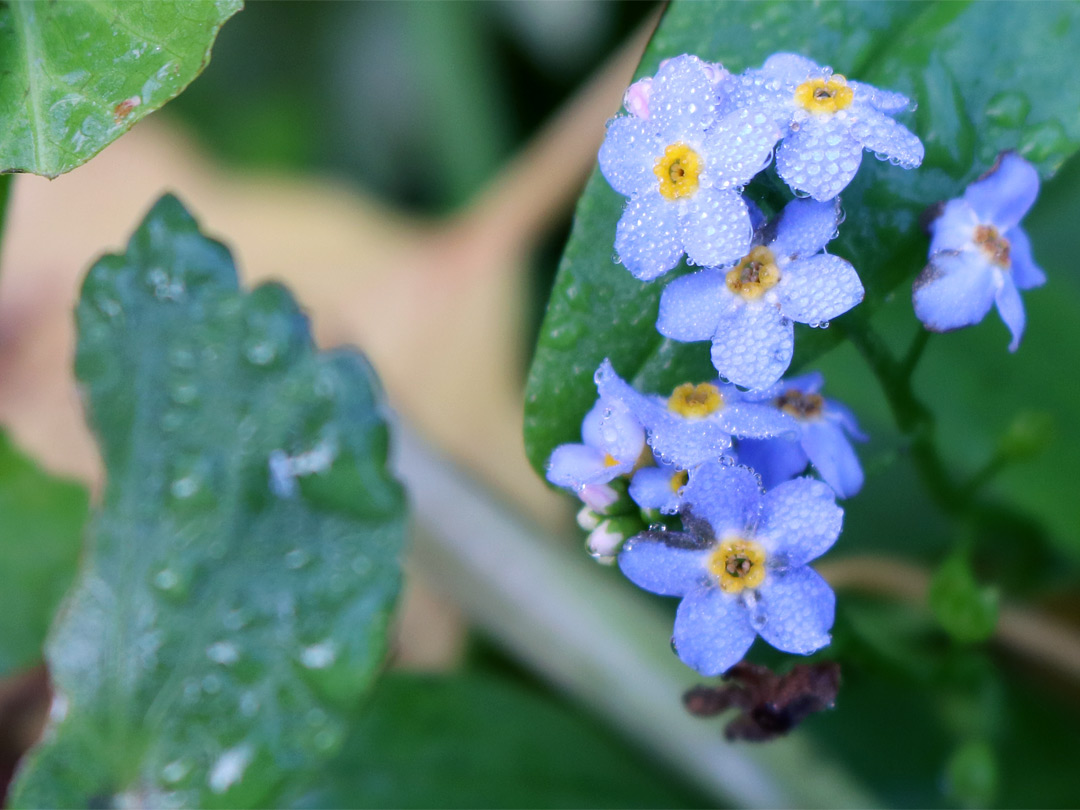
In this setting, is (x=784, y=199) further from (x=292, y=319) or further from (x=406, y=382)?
(x=406, y=382)

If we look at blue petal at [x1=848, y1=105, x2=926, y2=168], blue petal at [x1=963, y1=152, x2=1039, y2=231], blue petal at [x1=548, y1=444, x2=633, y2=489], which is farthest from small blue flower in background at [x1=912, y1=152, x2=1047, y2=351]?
blue petal at [x1=548, y1=444, x2=633, y2=489]

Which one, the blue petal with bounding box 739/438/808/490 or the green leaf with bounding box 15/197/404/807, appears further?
the green leaf with bounding box 15/197/404/807

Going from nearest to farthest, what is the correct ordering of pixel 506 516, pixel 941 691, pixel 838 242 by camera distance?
1. pixel 838 242
2. pixel 941 691
3. pixel 506 516

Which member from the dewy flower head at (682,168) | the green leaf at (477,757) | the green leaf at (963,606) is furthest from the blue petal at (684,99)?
the green leaf at (477,757)

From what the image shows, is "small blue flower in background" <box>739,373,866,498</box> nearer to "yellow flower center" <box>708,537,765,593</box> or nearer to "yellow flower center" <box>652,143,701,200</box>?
"yellow flower center" <box>708,537,765,593</box>

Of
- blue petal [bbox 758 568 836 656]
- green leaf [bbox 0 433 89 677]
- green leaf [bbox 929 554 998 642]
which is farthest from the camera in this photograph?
green leaf [bbox 0 433 89 677]

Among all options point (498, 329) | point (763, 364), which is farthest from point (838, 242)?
point (498, 329)
